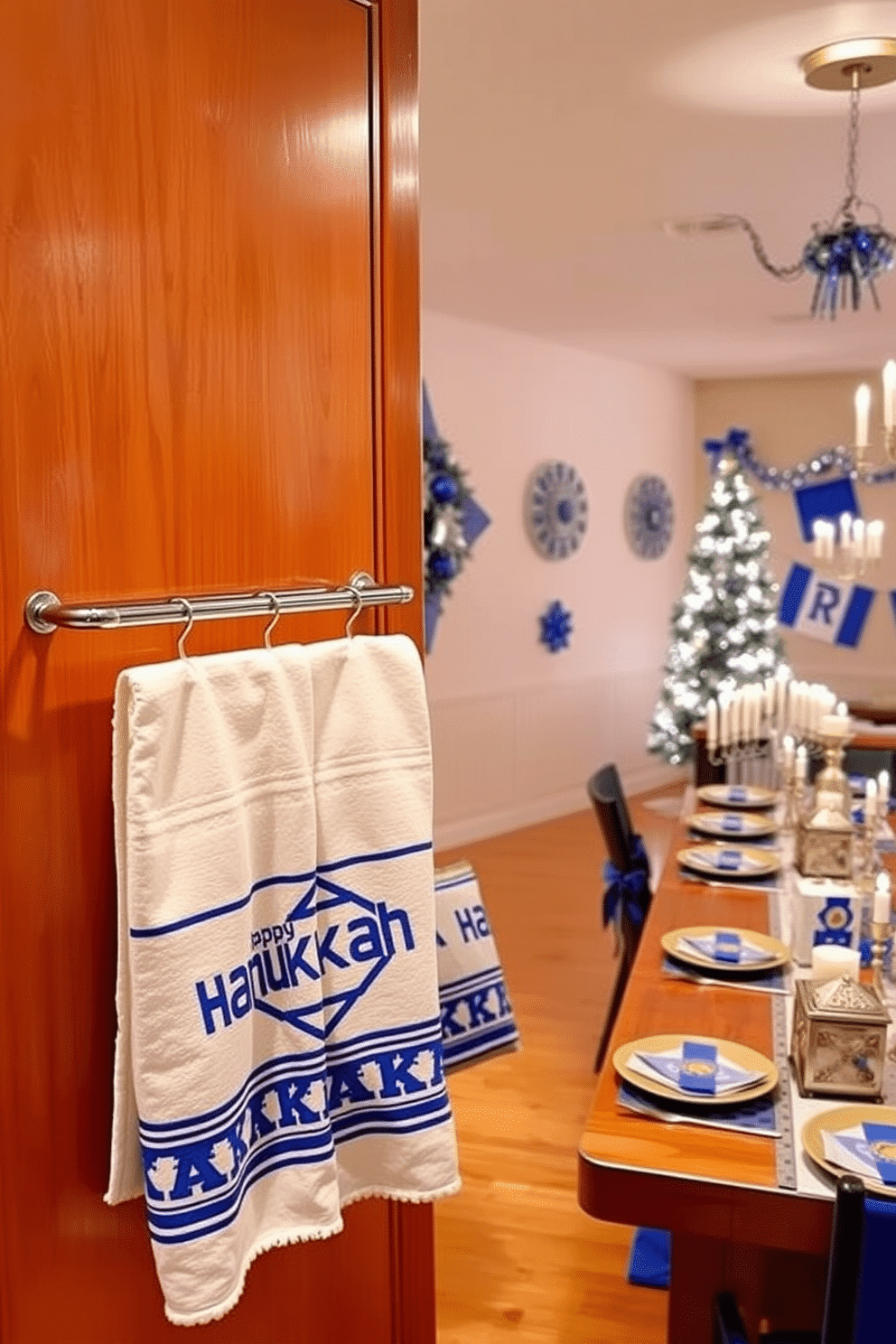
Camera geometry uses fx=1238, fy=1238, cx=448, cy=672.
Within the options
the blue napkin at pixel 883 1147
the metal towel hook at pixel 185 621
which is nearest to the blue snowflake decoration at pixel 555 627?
the blue napkin at pixel 883 1147

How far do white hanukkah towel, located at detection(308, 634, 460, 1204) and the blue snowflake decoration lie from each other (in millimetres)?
5763

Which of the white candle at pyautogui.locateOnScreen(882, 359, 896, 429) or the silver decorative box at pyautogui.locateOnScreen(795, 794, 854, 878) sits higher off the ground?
the white candle at pyautogui.locateOnScreen(882, 359, 896, 429)

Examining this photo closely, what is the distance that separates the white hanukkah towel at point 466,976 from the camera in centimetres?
167

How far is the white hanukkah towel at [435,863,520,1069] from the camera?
5.48 ft

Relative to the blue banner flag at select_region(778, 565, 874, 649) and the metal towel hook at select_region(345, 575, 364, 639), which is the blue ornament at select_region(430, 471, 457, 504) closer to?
the blue banner flag at select_region(778, 565, 874, 649)

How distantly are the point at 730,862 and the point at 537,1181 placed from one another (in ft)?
3.10

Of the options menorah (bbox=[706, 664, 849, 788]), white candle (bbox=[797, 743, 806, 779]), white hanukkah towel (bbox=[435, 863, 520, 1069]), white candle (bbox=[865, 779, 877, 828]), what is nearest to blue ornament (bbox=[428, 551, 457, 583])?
menorah (bbox=[706, 664, 849, 788])

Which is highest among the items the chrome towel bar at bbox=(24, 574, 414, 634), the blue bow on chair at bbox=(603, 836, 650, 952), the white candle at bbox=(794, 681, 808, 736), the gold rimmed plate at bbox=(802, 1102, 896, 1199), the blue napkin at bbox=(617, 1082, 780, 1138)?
the chrome towel bar at bbox=(24, 574, 414, 634)

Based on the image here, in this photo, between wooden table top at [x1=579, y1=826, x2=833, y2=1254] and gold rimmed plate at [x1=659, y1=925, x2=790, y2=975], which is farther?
gold rimmed plate at [x1=659, y1=925, x2=790, y2=975]

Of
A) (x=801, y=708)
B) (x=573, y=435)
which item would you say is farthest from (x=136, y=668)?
(x=573, y=435)

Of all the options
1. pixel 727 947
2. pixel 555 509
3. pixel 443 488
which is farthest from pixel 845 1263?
pixel 555 509

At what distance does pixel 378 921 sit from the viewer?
124cm

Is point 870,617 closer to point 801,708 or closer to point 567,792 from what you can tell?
point 567,792

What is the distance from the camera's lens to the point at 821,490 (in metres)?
8.25
